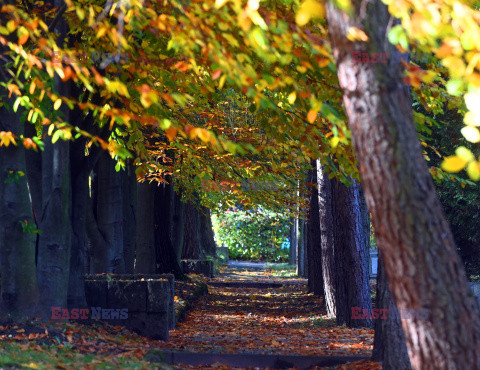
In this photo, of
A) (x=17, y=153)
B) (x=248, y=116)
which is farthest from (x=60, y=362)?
(x=248, y=116)

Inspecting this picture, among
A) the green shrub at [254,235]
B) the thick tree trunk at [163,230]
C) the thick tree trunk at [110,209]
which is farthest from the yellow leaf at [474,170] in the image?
the green shrub at [254,235]

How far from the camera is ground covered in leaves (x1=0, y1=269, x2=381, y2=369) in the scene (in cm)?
695

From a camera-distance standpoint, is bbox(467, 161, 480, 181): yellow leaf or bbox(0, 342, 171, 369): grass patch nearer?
bbox(467, 161, 480, 181): yellow leaf

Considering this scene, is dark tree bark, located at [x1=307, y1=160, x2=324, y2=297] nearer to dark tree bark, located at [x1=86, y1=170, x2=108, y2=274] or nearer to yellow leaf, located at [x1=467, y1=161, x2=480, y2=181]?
dark tree bark, located at [x1=86, y1=170, x2=108, y2=274]

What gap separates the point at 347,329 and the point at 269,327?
1.77 metres

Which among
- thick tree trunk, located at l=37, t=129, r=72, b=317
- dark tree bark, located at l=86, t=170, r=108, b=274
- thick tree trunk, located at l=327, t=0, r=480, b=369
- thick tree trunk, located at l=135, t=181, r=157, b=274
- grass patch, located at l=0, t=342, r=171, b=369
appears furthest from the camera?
thick tree trunk, located at l=135, t=181, r=157, b=274

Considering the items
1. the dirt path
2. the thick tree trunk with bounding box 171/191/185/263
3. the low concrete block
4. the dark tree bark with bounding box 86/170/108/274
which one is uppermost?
the thick tree trunk with bounding box 171/191/185/263

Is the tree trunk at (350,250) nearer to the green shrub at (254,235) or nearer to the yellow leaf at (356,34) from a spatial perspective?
the yellow leaf at (356,34)

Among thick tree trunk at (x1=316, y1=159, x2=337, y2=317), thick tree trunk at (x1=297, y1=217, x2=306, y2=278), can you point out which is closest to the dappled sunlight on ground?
thick tree trunk at (x1=316, y1=159, x2=337, y2=317)

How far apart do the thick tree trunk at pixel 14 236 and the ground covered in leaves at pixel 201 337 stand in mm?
285

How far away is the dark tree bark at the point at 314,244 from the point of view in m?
17.1

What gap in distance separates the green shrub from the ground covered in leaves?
24471mm

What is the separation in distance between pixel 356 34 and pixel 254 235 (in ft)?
134

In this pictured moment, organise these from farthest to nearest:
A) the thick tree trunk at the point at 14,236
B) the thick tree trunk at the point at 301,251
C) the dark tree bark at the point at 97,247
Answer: the thick tree trunk at the point at 301,251 < the dark tree bark at the point at 97,247 < the thick tree trunk at the point at 14,236
